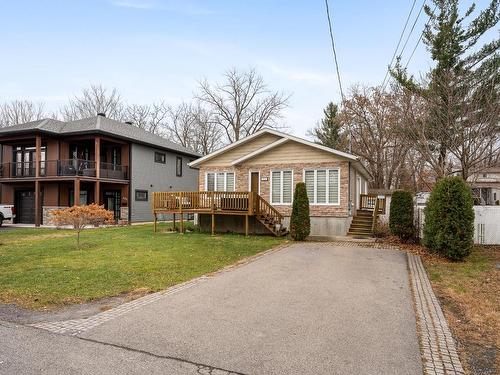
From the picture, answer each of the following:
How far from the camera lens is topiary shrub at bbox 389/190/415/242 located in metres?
13.6

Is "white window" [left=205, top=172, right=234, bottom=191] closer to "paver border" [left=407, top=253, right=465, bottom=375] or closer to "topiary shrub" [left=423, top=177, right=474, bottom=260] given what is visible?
"topiary shrub" [left=423, top=177, right=474, bottom=260]

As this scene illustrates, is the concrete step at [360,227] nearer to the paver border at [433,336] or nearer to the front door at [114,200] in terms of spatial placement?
the paver border at [433,336]

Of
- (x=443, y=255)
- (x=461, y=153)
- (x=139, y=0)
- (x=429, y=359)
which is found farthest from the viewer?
(x=461, y=153)

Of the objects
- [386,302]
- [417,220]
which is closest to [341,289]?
[386,302]

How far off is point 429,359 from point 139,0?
40.5ft

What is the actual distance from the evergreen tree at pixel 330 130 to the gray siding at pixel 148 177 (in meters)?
16.8

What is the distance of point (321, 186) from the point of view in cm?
1628

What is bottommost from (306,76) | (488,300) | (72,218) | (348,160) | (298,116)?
(488,300)

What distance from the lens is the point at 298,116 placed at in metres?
40.4

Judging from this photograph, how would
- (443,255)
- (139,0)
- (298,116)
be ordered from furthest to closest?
(298,116)
(139,0)
(443,255)

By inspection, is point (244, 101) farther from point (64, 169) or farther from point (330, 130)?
point (64, 169)

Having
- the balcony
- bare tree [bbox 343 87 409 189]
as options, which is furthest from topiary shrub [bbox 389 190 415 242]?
the balcony

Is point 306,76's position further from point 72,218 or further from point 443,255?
point 72,218

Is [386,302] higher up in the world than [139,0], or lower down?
lower down
